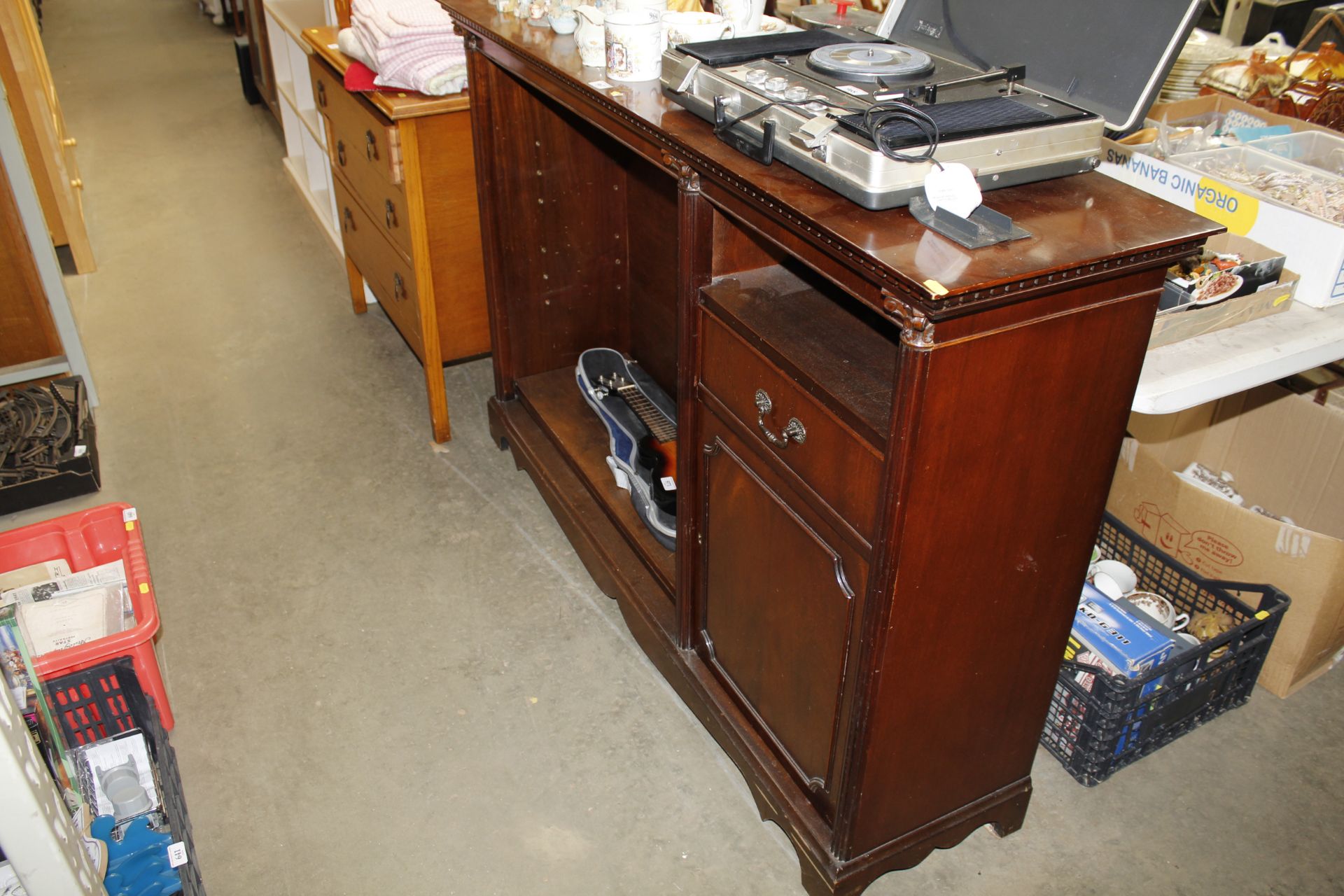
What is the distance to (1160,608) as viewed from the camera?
179 cm

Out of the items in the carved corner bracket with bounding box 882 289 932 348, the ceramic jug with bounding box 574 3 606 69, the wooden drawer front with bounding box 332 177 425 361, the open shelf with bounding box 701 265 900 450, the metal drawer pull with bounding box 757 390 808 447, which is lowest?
the wooden drawer front with bounding box 332 177 425 361

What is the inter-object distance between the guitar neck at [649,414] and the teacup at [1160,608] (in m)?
0.91

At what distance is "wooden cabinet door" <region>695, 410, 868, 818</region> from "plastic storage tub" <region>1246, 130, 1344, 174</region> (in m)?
1.05

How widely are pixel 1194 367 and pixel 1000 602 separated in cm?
40

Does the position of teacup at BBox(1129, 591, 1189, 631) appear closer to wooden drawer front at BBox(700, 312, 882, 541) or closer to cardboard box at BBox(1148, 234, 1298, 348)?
cardboard box at BBox(1148, 234, 1298, 348)

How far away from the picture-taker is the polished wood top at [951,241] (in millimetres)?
937

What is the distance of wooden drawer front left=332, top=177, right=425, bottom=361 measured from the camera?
7.75ft

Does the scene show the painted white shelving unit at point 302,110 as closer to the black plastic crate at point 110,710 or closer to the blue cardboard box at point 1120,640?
the black plastic crate at point 110,710

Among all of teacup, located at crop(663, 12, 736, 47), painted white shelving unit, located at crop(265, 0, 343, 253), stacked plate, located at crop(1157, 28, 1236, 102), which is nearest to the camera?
teacup, located at crop(663, 12, 736, 47)

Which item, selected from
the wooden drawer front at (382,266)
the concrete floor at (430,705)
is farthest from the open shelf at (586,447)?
the wooden drawer front at (382,266)

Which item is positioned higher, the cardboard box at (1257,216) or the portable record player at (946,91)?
the portable record player at (946,91)

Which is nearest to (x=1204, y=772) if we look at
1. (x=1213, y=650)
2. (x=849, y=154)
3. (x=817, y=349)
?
(x=1213, y=650)

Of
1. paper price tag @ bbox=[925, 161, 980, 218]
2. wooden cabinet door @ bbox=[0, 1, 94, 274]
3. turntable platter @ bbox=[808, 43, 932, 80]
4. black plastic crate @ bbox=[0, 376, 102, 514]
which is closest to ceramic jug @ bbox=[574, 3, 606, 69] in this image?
turntable platter @ bbox=[808, 43, 932, 80]

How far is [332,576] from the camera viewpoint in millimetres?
2090
